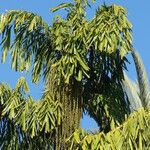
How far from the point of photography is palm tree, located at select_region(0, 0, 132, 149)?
10320 millimetres

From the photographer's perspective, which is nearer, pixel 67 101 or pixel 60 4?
pixel 67 101

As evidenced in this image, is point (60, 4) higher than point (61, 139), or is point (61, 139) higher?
point (60, 4)

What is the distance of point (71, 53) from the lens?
10445 millimetres

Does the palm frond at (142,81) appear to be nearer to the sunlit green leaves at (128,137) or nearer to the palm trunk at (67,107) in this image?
the palm trunk at (67,107)

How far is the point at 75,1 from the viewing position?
11211 mm

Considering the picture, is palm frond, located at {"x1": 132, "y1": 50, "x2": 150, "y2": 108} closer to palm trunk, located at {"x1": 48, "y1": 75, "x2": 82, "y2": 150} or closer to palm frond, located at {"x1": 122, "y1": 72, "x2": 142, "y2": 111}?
palm frond, located at {"x1": 122, "y1": 72, "x2": 142, "y2": 111}

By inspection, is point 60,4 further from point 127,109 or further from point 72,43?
point 127,109

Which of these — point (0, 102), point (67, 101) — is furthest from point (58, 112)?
point (0, 102)

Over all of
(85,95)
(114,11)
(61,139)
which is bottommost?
(61,139)

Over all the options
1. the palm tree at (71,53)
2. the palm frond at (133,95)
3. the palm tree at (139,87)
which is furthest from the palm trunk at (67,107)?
the palm frond at (133,95)

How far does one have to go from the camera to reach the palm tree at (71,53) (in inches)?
406

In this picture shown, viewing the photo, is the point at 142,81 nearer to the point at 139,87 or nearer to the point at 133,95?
the point at 139,87

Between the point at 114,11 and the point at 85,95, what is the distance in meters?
1.29

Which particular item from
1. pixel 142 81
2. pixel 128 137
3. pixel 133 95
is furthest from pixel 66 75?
pixel 133 95
